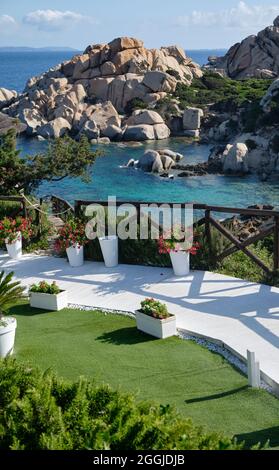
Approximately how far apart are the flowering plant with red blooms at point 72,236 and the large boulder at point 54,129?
5927 centimetres

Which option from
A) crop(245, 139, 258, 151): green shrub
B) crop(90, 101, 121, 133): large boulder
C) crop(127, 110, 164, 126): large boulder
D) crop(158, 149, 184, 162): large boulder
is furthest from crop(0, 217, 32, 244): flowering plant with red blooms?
crop(127, 110, 164, 126): large boulder

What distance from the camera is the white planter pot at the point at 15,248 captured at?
15.8 m

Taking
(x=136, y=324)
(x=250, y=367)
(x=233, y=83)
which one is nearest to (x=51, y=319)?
(x=136, y=324)

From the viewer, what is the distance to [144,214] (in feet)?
48.8

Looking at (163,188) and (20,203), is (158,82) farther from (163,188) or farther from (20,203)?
(20,203)

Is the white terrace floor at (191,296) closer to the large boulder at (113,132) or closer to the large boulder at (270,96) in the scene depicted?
the large boulder at (270,96)

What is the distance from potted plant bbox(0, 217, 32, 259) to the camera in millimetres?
15773

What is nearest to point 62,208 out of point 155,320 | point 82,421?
point 155,320

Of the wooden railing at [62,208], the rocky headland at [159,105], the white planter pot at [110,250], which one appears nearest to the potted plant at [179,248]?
the white planter pot at [110,250]

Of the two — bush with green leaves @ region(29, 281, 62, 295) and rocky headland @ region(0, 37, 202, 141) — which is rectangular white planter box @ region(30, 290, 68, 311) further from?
rocky headland @ region(0, 37, 202, 141)

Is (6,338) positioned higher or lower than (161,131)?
higher

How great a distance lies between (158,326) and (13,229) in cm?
659

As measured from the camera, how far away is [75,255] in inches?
590

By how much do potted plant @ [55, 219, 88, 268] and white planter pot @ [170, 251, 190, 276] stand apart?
7.71 feet
